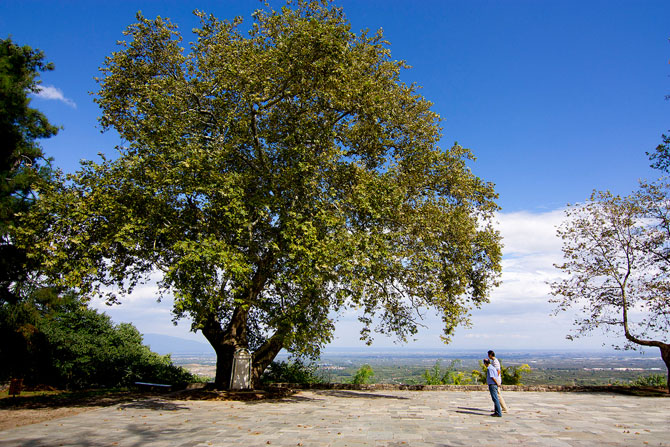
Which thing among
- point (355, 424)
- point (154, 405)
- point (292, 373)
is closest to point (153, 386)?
point (154, 405)

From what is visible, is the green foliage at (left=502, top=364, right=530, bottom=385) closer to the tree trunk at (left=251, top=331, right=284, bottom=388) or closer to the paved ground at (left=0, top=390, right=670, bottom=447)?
the paved ground at (left=0, top=390, right=670, bottom=447)

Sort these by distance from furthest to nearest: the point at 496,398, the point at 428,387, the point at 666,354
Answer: the point at 428,387
the point at 666,354
the point at 496,398

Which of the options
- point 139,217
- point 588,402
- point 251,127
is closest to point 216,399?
point 139,217

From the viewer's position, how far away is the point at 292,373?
20406 millimetres

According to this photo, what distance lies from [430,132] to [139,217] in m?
12.8

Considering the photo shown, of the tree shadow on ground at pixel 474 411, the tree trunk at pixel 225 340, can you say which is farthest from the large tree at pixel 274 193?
the tree shadow on ground at pixel 474 411

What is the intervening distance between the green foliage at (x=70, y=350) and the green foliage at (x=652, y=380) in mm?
23270

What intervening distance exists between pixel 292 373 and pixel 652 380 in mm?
18700

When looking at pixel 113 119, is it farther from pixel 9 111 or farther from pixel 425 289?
pixel 425 289

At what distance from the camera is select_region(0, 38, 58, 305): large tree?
16266 mm

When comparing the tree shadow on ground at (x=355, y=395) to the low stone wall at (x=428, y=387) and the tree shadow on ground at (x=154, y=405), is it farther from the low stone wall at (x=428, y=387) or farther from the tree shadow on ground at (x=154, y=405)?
the tree shadow on ground at (x=154, y=405)

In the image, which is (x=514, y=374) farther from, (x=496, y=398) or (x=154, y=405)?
(x=154, y=405)

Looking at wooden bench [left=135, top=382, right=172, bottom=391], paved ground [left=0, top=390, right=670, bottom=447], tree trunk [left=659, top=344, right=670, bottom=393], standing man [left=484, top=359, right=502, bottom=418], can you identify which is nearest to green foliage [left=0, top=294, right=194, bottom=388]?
wooden bench [left=135, top=382, right=172, bottom=391]

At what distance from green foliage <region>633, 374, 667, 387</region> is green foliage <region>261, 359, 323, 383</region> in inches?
649
